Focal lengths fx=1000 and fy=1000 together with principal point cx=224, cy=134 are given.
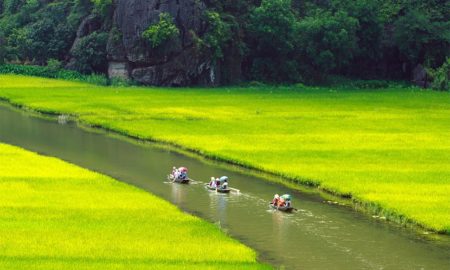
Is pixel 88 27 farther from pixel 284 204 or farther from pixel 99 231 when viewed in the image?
pixel 99 231

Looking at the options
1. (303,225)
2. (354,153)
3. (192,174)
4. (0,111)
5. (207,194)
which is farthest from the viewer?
(0,111)

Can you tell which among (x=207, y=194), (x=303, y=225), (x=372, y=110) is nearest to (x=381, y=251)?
(x=303, y=225)

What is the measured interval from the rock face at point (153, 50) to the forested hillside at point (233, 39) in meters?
0.07

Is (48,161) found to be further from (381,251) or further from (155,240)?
(381,251)

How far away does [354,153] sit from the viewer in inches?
1512

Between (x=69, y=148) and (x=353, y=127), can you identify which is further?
(x=353, y=127)

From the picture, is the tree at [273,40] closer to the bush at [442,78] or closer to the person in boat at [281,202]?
the bush at [442,78]

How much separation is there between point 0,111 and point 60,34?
25982mm

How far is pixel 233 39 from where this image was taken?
78.2 metres

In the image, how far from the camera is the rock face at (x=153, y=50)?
243 ft

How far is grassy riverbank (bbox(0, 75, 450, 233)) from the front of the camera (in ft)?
103

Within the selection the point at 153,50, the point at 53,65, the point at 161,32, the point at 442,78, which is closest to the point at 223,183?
the point at 161,32

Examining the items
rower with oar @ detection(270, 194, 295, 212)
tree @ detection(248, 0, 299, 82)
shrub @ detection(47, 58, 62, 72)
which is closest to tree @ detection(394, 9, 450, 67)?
tree @ detection(248, 0, 299, 82)

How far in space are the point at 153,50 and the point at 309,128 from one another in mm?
28678
